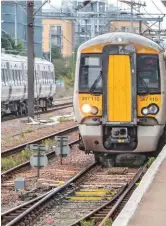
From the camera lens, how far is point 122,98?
13.1m

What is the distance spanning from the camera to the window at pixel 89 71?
43.7 feet

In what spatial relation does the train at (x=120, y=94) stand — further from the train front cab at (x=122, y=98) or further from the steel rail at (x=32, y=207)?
the steel rail at (x=32, y=207)

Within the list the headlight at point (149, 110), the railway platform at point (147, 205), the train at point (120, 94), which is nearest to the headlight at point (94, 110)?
the train at point (120, 94)

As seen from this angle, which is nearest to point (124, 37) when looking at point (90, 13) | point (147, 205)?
point (147, 205)

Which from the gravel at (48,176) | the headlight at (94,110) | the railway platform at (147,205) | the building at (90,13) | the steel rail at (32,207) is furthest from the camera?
the building at (90,13)

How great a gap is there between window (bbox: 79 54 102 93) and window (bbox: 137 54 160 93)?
816 millimetres

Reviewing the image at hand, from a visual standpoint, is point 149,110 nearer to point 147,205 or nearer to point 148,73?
point 148,73

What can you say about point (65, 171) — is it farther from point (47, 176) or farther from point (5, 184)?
point (5, 184)

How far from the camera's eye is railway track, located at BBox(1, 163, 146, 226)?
29.3 feet

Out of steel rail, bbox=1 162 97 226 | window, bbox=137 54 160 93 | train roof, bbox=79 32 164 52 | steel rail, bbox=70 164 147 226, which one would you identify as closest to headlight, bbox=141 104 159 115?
window, bbox=137 54 160 93

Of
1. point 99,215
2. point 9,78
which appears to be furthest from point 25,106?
point 99,215

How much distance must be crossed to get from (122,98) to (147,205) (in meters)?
5.85

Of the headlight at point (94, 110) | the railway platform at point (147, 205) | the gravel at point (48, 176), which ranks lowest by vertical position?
the gravel at point (48, 176)

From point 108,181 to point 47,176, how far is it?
4.09 ft
